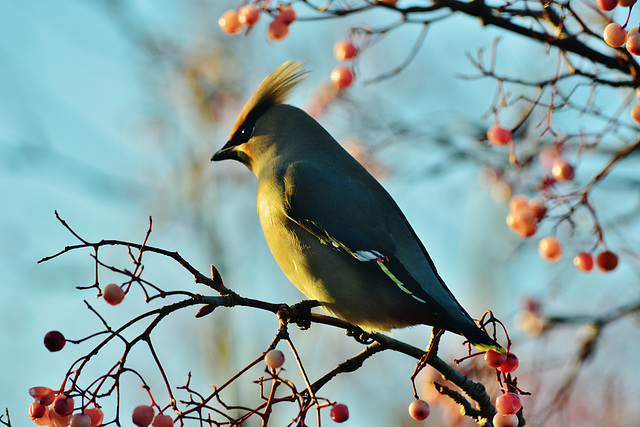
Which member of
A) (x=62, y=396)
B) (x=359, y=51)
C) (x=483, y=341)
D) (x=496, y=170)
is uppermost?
(x=496, y=170)

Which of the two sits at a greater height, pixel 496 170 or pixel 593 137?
pixel 496 170

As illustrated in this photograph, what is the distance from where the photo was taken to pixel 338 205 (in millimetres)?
3244

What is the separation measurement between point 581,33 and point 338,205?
117 cm

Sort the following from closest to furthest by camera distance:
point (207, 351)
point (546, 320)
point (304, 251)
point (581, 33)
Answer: point (581, 33) < point (304, 251) < point (546, 320) < point (207, 351)

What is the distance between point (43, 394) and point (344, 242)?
1.36 meters

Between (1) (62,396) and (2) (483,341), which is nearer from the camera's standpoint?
(1) (62,396)

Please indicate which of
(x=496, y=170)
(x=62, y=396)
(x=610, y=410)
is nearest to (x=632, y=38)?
(x=62, y=396)

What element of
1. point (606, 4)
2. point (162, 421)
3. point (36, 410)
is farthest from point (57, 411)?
point (606, 4)

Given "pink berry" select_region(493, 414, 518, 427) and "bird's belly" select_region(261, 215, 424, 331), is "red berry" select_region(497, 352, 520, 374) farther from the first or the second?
"bird's belly" select_region(261, 215, 424, 331)

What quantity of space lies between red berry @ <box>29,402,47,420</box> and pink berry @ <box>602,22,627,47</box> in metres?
2.08

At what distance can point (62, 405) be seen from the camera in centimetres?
205

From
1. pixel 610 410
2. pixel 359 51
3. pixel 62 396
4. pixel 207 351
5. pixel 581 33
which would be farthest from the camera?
pixel 207 351

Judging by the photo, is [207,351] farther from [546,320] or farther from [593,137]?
[593,137]

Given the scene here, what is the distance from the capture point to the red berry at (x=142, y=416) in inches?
82.4
